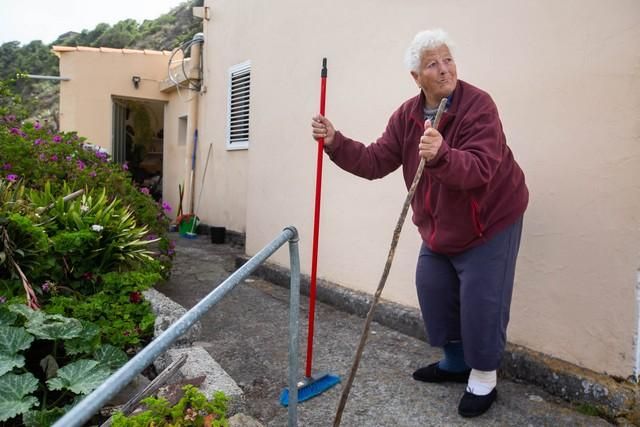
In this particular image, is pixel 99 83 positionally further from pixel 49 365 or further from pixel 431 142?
pixel 431 142

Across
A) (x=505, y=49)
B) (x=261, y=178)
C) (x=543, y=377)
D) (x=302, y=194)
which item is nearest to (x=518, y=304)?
(x=543, y=377)

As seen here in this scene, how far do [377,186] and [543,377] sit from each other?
1.67m

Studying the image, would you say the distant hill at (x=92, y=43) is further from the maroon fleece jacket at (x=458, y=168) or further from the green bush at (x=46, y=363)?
the maroon fleece jacket at (x=458, y=168)

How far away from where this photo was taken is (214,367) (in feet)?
8.11

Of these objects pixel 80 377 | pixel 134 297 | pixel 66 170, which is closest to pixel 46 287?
pixel 134 297

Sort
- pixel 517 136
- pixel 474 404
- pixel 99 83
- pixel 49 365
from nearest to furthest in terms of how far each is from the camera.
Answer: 1. pixel 474 404
2. pixel 49 365
3. pixel 517 136
4. pixel 99 83

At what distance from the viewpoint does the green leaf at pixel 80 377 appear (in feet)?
7.14

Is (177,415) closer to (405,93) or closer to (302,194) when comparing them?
(405,93)

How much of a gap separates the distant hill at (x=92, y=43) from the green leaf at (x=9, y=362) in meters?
21.6

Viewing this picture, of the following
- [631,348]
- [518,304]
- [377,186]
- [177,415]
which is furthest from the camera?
[377,186]

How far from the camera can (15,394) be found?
82.7 inches

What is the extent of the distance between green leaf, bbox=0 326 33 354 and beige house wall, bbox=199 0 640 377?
2.14 metres

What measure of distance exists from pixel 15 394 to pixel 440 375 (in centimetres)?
190

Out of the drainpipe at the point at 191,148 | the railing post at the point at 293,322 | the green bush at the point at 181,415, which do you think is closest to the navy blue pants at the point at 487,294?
the railing post at the point at 293,322
